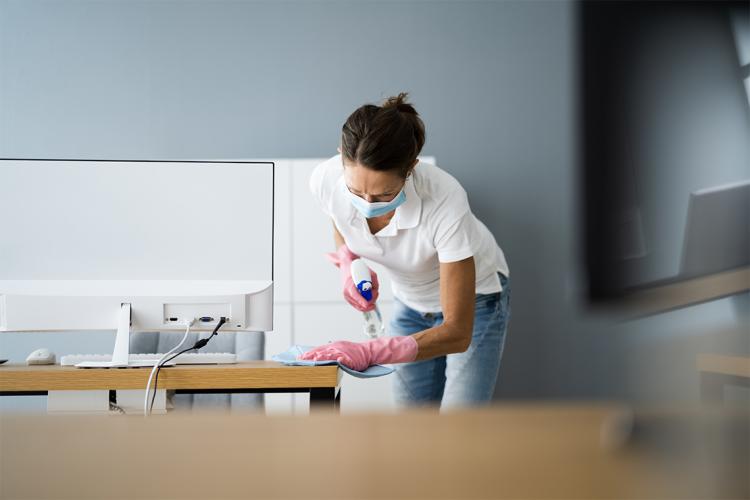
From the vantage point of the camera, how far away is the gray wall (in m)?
3.57

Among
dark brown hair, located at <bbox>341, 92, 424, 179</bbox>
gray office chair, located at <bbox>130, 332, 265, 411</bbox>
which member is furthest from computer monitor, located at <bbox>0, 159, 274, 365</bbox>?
gray office chair, located at <bbox>130, 332, 265, 411</bbox>

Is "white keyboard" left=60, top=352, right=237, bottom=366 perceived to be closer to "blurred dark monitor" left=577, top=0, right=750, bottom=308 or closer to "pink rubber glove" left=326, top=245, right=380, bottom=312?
"pink rubber glove" left=326, top=245, right=380, bottom=312

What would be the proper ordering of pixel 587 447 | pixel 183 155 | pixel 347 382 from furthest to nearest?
pixel 183 155 < pixel 347 382 < pixel 587 447

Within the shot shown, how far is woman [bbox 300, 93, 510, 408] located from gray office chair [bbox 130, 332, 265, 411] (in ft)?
1.62

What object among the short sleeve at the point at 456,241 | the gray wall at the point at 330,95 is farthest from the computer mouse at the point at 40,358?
the gray wall at the point at 330,95

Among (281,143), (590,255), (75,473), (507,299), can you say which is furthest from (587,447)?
(281,143)

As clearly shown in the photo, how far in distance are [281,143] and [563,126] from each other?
145 cm

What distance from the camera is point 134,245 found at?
1.57 meters

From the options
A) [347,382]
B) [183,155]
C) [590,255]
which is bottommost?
[347,382]

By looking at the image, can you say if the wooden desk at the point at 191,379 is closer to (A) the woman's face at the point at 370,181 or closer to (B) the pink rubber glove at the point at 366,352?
(B) the pink rubber glove at the point at 366,352

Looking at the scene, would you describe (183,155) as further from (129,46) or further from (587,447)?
(587,447)

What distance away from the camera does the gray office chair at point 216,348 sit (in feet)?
7.32

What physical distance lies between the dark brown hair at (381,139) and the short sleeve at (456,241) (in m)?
0.19

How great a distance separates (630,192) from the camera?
11.0 inches
